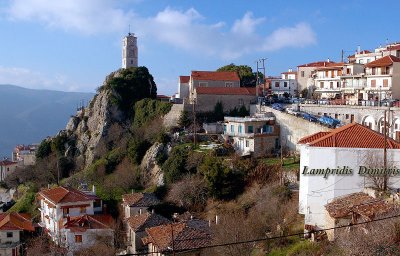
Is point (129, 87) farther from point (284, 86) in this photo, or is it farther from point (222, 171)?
point (222, 171)

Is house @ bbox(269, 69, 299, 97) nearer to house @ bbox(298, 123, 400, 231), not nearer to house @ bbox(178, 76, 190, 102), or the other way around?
house @ bbox(178, 76, 190, 102)

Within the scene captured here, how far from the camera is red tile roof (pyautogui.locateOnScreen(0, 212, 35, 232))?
4016cm

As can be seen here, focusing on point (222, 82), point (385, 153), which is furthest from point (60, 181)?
point (385, 153)

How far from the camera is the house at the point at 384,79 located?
47.1m

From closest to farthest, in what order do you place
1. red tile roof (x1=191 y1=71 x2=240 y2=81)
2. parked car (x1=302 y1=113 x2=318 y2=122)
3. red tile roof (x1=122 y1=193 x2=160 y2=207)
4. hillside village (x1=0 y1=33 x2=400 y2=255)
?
hillside village (x1=0 y1=33 x2=400 y2=255) → red tile roof (x1=122 y1=193 x2=160 y2=207) → parked car (x1=302 y1=113 x2=318 y2=122) → red tile roof (x1=191 y1=71 x2=240 y2=81)

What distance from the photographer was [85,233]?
116 ft

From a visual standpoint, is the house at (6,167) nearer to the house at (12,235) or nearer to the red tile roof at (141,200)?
the house at (12,235)

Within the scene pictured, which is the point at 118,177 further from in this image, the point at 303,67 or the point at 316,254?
the point at 303,67

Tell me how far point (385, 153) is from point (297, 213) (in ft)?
21.2

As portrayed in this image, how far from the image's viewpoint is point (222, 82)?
5647cm

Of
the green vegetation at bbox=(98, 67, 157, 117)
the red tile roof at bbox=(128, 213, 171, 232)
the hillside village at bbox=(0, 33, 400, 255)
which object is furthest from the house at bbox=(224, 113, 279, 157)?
the green vegetation at bbox=(98, 67, 157, 117)

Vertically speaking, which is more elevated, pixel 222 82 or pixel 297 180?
pixel 222 82

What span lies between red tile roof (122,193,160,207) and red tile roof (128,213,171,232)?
2.66 m

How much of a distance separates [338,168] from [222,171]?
12.5m
